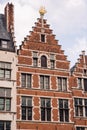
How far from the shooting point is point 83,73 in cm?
3609

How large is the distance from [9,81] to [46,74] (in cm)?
367

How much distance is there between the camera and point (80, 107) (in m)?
35.0

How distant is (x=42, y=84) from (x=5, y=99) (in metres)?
3.87

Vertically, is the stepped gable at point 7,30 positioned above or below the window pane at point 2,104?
above

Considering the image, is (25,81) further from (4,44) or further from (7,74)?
(4,44)

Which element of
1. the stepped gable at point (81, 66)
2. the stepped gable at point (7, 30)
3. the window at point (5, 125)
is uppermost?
the stepped gable at point (7, 30)

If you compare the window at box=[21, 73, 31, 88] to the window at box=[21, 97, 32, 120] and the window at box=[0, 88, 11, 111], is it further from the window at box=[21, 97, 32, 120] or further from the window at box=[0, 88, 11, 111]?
the window at box=[0, 88, 11, 111]

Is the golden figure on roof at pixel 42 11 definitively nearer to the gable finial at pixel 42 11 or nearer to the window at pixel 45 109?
the gable finial at pixel 42 11

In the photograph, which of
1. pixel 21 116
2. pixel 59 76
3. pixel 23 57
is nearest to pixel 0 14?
pixel 23 57

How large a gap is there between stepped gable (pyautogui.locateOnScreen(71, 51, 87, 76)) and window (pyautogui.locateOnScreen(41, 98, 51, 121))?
429 centimetres

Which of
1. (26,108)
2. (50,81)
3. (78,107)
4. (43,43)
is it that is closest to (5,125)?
(26,108)

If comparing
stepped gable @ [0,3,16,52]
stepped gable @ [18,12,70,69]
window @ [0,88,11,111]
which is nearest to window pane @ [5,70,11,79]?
window @ [0,88,11,111]

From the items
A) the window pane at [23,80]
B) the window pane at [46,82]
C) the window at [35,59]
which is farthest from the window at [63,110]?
the window at [35,59]

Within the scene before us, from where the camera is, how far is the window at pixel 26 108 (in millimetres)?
32219
